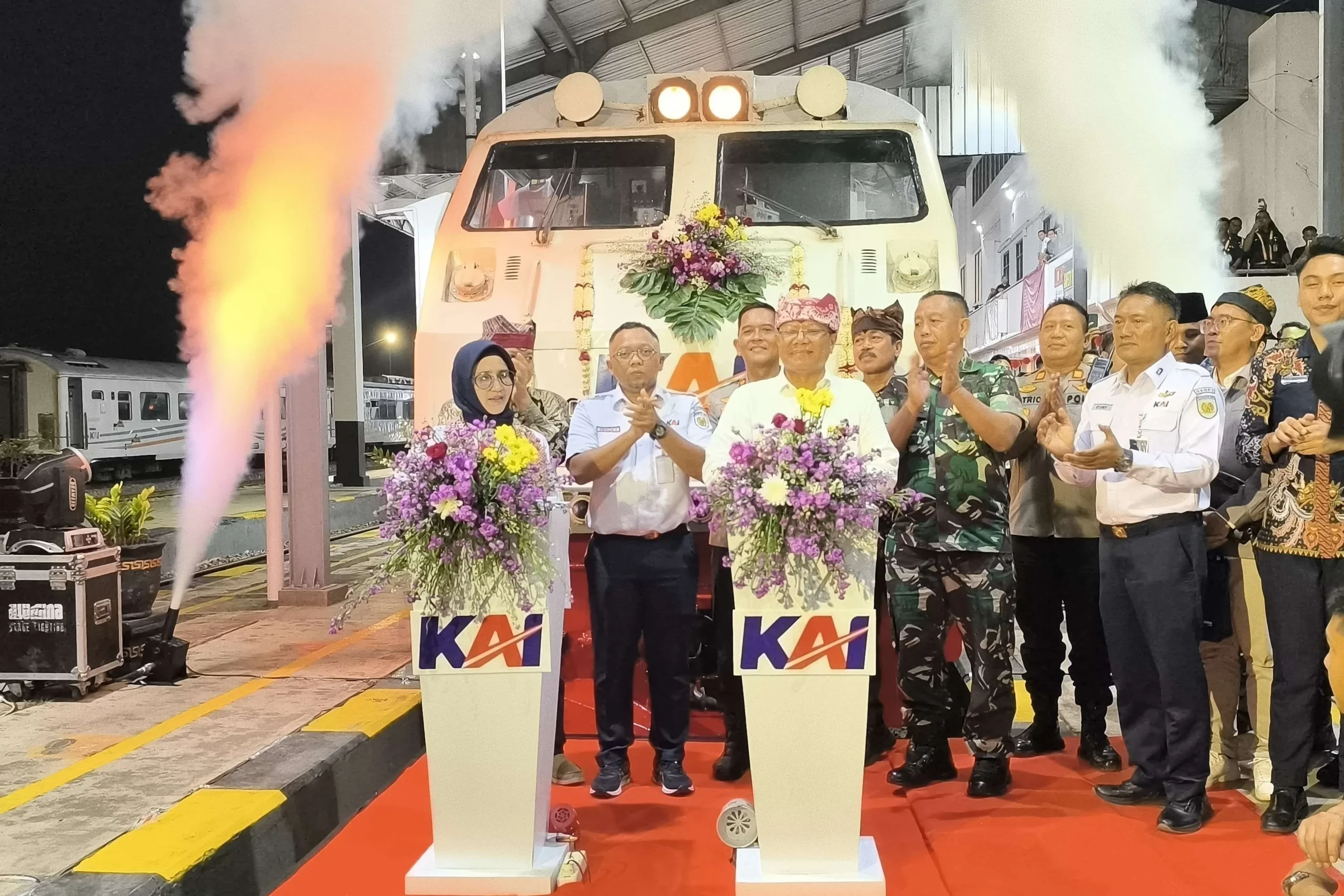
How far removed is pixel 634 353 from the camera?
12.9 ft

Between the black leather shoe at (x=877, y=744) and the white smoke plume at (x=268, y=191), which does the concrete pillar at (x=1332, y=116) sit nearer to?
the black leather shoe at (x=877, y=744)

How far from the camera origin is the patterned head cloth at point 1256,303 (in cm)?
433

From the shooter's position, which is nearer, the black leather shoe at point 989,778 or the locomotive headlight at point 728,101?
the black leather shoe at point 989,778

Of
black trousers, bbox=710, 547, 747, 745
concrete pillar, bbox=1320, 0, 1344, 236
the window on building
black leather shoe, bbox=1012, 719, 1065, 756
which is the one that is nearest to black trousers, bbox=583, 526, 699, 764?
black trousers, bbox=710, 547, 747, 745

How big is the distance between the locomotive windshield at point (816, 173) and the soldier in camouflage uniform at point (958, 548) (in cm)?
194

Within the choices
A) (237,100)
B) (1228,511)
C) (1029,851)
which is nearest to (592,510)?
(1029,851)

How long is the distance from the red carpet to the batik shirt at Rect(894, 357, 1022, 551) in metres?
1.02

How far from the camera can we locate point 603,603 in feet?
13.7

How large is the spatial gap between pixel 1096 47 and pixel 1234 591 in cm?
1453

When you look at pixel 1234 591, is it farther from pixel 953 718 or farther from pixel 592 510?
pixel 592 510

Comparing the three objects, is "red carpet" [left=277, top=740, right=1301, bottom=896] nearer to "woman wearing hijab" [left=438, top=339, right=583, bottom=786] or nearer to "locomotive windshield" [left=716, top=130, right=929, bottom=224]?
"woman wearing hijab" [left=438, top=339, right=583, bottom=786]

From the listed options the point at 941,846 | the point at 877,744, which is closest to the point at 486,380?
the point at 941,846

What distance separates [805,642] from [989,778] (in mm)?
1409

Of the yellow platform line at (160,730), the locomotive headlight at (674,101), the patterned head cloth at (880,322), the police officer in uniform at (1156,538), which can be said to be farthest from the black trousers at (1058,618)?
the yellow platform line at (160,730)
